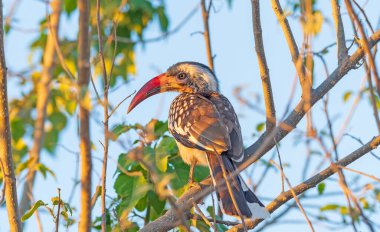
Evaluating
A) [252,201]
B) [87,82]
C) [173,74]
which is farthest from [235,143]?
[87,82]

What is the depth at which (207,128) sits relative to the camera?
15.3ft

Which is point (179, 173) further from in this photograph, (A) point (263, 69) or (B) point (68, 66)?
(B) point (68, 66)

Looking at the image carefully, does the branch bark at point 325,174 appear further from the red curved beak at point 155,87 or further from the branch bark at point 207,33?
the red curved beak at point 155,87

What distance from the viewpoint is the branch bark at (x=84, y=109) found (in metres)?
2.27

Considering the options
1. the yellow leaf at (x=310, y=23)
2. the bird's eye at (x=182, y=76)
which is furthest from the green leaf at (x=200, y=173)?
the yellow leaf at (x=310, y=23)

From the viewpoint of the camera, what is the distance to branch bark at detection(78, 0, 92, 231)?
2273 millimetres

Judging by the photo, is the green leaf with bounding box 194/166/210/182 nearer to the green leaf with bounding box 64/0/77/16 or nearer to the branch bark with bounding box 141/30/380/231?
A: the branch bark with bounding box 141/30/380/231

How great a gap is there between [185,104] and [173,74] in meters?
0.83

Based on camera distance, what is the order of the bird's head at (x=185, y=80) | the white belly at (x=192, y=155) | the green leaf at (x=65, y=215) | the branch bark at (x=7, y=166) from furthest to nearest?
Answer: the bird's head at (x=185, y=80), the white belly at (x=192, y=155), the green leaf at (x=65, y=215), the branch bark at (x=7, y=166)

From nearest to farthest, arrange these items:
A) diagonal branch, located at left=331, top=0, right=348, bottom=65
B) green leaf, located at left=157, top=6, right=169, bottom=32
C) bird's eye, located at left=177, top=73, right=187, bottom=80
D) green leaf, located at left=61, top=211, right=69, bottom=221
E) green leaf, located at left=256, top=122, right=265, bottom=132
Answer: green leaf, located at left=61, top=211, right=69, bottom=221, diagonal branch, located at left=331, top=0, right=348, bottom=65, green leaf, located at left=256, top=122, right=265, bottom=132, bird's eye, located at left=177, top=73, right=187, bottom=80, green leaf, located at left=157, top=6, right=169, bottom=32

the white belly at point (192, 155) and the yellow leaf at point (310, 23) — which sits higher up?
the white belly at point (192, 155)

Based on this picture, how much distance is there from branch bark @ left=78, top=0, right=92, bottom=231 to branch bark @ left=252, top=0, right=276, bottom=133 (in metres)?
1.65

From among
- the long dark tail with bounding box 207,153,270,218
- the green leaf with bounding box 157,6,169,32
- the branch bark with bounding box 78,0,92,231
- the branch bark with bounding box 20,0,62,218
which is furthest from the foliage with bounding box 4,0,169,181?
the branch bark with bounding box 78,0,92,231

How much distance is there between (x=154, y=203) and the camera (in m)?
4.35
